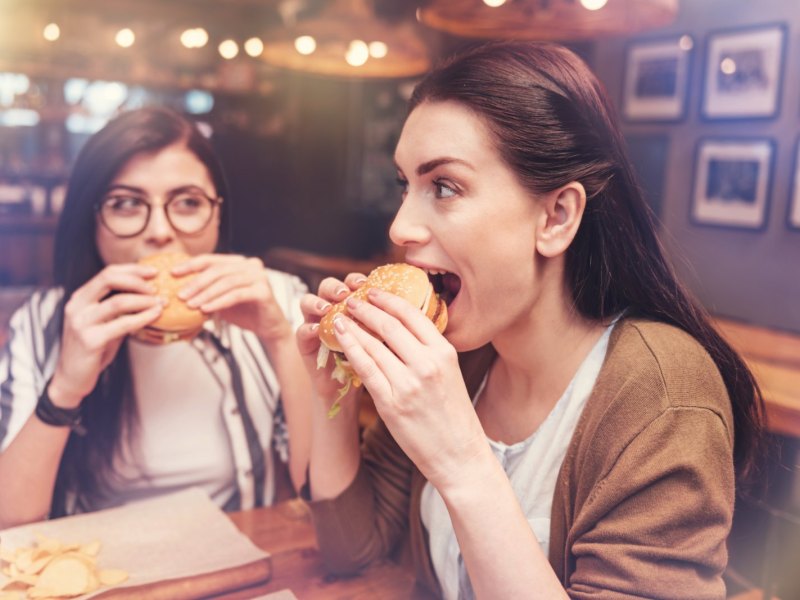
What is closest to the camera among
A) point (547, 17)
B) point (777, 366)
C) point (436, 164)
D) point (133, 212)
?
point (436, 164)

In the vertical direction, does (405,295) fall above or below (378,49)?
below

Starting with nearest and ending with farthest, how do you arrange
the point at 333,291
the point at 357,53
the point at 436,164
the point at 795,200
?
the point at 436,164 → the point at 333,291 → the point at 795,200 → the point at 357,53

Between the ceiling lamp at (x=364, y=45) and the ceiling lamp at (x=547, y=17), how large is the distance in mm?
113

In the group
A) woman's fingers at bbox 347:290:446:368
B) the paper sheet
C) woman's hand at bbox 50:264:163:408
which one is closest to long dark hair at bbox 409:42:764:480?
woman's fingers at bbox 347:290:446:368

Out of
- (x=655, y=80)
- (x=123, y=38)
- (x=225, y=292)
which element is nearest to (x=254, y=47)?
(x=123, y=38)

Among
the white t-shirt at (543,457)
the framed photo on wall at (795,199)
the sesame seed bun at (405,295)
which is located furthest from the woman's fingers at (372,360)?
the framed photo on wall at (795,199)

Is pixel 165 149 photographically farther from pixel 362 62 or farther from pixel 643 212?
pixel 643 212

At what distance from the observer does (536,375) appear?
131 centimetres

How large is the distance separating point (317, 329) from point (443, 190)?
31 cm

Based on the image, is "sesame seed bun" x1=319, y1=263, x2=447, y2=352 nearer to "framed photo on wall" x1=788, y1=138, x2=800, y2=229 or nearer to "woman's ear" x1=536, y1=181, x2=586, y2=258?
"woman's ear" x1=536, y1=181, x2=586, y2=258

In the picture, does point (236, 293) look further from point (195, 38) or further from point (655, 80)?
point (655, 80)

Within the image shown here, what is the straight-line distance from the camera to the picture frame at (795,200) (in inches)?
70.8

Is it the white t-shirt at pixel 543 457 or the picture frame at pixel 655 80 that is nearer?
the white t-shirt at pixel 543 457

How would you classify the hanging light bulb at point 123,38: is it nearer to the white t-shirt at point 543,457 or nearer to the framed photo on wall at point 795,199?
the white t-shirt at point 543,457
